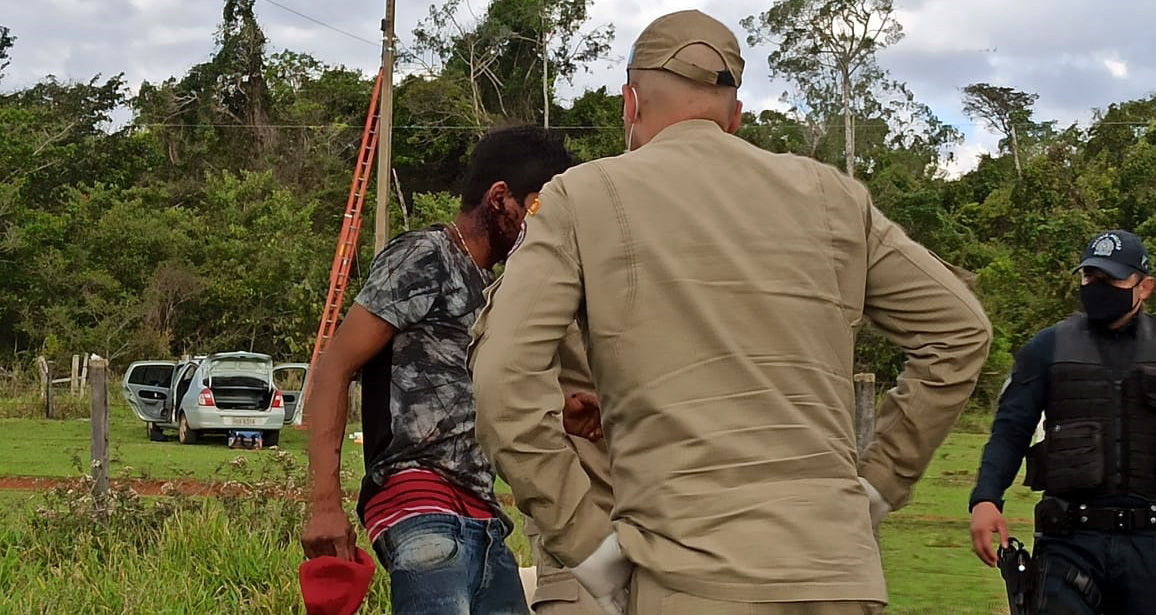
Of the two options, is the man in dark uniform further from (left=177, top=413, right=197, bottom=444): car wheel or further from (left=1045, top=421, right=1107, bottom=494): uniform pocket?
(left=177, top=413, right=197, bottom=444): car wheel

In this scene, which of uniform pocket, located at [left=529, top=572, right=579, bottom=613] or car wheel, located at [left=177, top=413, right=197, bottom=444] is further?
car wheel, located at [left=177, top=413, right=197, bottom=444]

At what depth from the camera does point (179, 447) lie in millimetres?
18984

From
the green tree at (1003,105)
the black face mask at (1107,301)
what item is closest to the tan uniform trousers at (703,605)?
the black face mask at (1107,301)

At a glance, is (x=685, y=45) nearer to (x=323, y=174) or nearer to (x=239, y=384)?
(x=239, y=384)

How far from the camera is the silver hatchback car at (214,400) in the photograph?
64.5 ft

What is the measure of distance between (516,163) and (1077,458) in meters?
2.34

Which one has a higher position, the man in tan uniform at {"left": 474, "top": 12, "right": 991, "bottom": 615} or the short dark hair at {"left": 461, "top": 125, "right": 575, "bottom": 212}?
the short dark hair at {"left": 461, "top": 125, "right": 575, "bottom": 212}

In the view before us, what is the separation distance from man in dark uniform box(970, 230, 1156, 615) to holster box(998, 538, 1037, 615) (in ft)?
0.10

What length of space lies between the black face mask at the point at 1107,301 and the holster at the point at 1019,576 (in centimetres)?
83

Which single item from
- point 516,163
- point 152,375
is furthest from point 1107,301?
point 152,375

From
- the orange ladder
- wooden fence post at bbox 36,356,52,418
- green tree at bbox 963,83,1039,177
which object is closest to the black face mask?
wooden fence post at bbox 36,356,52,418

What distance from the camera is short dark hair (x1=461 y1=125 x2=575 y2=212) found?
11.6 feet

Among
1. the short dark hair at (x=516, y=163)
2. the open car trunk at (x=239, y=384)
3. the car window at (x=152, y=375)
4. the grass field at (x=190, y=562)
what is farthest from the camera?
the car window at (x=152, y=375)

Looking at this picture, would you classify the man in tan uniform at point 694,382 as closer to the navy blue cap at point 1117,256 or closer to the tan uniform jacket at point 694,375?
the tan uniform jacket at point 694,375
